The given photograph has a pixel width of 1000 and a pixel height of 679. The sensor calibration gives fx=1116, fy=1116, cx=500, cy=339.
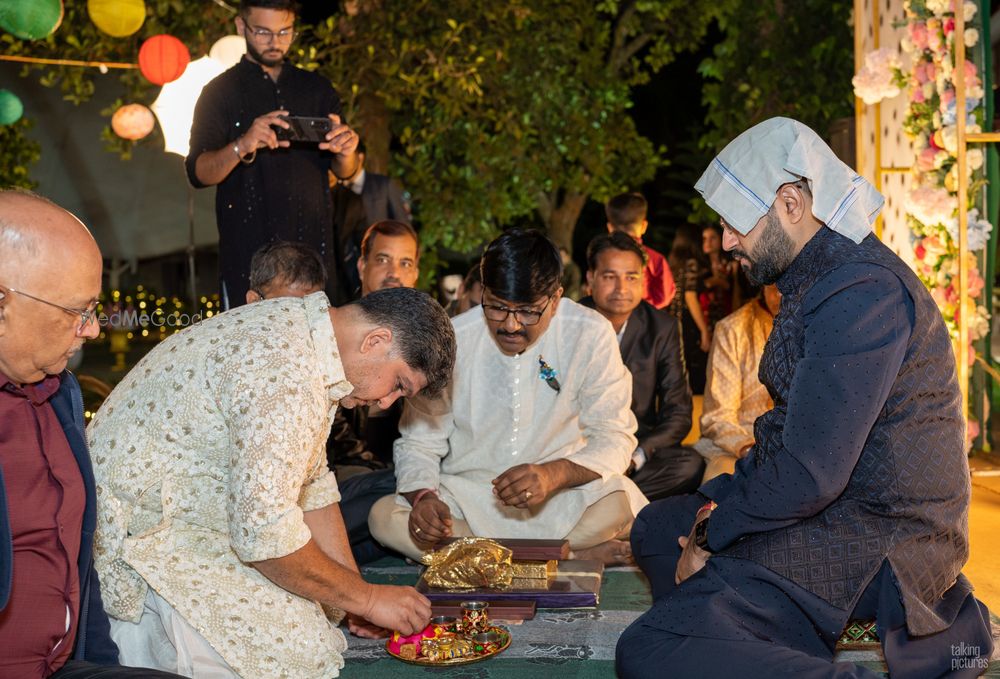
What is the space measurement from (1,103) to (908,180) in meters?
5.04

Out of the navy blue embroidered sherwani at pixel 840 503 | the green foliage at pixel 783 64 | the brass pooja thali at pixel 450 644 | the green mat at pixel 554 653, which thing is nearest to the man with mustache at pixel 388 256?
the green mat at pixel 554 653

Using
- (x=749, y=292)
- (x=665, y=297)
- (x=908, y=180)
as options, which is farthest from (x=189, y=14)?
(x=908, y=180)

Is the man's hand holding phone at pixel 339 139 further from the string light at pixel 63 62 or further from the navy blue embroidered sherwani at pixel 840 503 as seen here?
the navy blue embroidered sherwani at pixel 840 503

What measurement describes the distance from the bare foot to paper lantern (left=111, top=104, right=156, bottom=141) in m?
4.19

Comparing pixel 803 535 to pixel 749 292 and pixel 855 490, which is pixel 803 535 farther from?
pixel 749 292

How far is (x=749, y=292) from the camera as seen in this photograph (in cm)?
802

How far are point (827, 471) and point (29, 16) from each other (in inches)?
167

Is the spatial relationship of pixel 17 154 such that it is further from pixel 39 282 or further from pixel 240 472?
pixel 39 282

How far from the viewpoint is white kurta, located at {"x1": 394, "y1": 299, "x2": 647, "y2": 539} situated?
425cm

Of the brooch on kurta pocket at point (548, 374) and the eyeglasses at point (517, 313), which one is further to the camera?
the brooch on kurta pocket at point (548, 374)

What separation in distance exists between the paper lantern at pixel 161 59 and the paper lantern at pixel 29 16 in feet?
3.71

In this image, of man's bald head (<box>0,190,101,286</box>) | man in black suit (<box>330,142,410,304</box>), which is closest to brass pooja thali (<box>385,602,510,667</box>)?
man's bald head (<box>0,190,101,286</box>)

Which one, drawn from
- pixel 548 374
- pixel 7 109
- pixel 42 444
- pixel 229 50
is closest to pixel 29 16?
pixel 7 109

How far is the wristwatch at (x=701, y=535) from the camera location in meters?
2.88
